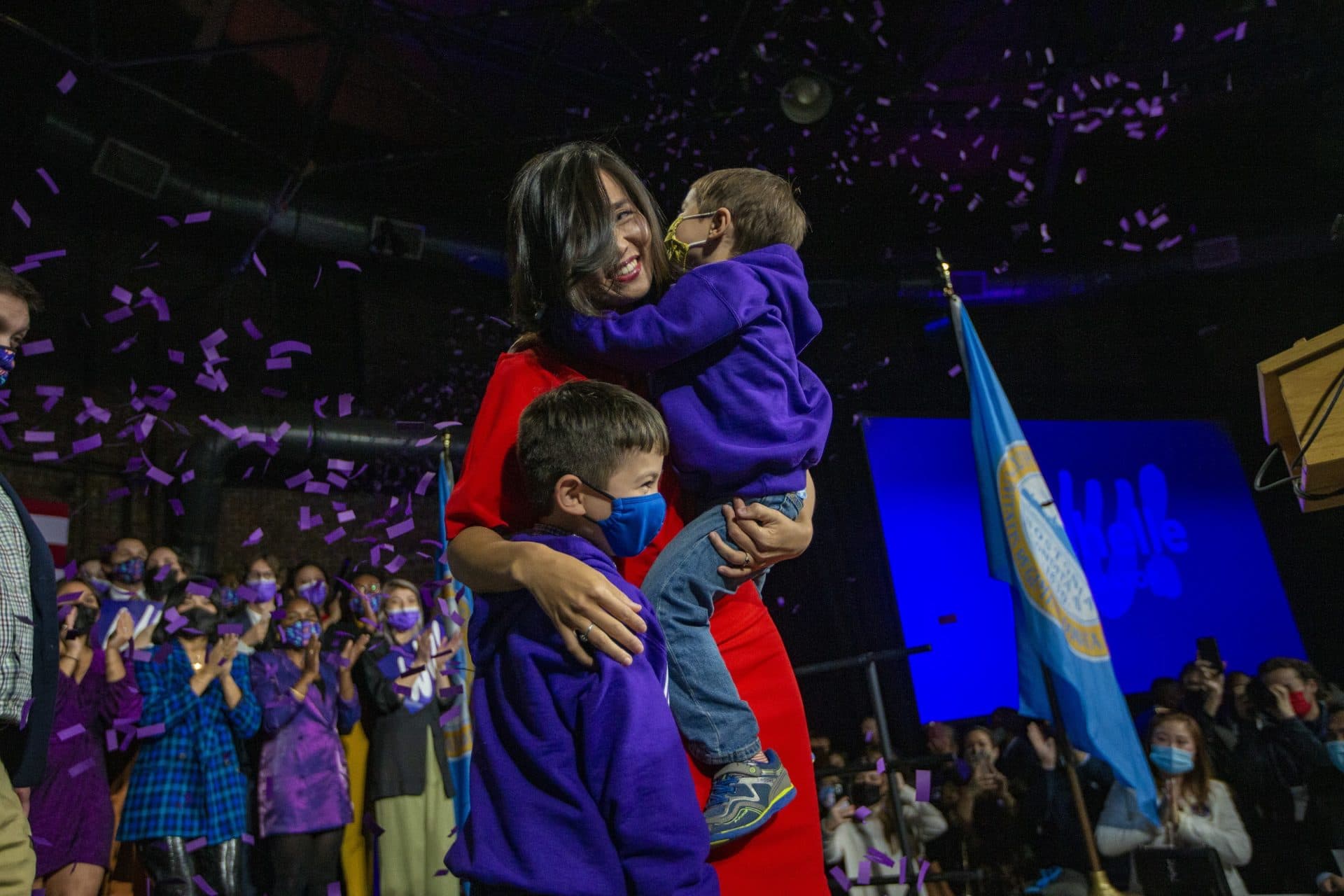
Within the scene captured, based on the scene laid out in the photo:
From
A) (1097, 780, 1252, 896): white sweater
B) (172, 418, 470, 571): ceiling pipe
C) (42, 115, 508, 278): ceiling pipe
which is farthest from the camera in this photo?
(172, 418, 470, 571): ceiling pipe

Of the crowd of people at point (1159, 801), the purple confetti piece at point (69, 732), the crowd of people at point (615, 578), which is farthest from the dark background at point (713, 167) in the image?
the crowd of people at point (615, 578)

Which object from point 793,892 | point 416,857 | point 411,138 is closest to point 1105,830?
point 416,857

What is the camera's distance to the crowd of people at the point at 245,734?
3.86 metres

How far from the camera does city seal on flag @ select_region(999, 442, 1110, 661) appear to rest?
4684 millimetres

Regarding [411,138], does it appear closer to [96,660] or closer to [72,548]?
[72,548]

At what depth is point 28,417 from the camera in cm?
668

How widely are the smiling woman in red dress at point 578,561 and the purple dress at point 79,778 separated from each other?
302 centimetres

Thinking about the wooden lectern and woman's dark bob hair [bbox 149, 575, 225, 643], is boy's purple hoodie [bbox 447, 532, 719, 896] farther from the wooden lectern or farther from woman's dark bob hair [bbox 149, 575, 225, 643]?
woman's dark bob hair [bbox 149, 575, 225, 643]

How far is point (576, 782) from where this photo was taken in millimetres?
1126

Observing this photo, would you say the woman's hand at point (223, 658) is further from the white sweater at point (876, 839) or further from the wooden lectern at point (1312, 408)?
the wooden lectern at point (1312, 408)

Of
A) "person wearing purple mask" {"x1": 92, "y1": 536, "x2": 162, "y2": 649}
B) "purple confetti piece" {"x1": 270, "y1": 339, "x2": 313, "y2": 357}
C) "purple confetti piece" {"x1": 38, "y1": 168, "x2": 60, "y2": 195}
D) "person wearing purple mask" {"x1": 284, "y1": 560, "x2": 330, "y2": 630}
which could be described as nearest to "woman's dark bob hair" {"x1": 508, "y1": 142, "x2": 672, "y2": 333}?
"person wearing purple mask" {"x1": 92, "y1": 536, "x2": 162, "y2": 649}

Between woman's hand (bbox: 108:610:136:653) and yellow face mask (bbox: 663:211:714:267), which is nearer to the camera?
yellow face mask (bbox: 663:211:714:267)

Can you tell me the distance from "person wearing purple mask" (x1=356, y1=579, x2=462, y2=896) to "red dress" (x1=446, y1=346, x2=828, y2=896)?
12.0ft

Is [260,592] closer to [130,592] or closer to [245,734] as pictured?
[130,592]
